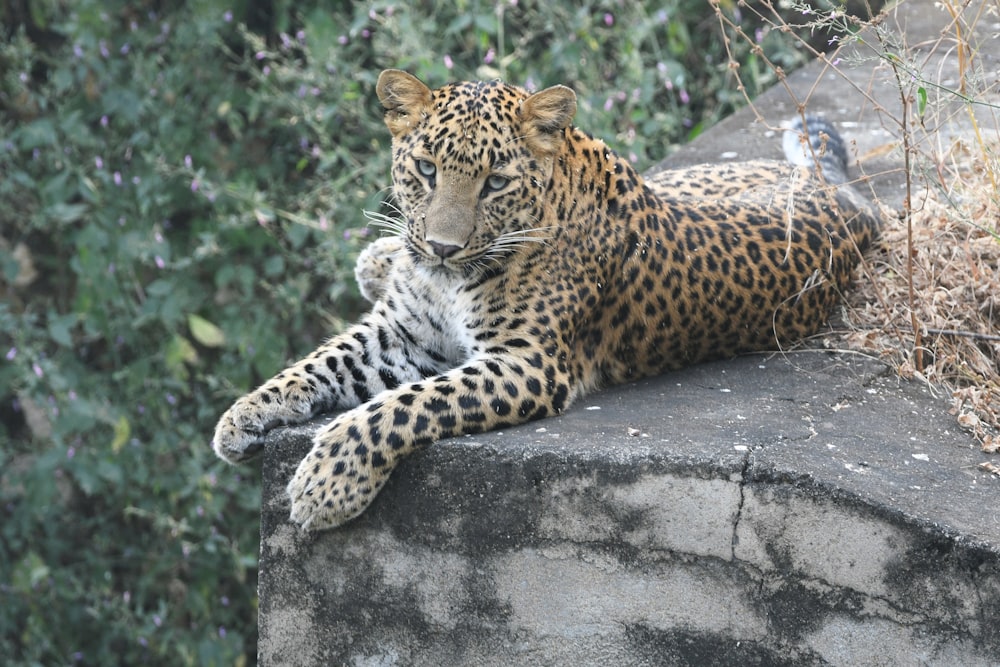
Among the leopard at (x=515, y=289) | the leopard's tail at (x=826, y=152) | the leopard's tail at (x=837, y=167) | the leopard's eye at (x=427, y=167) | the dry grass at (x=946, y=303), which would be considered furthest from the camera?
the leopard's tail at (x=826, y=152)

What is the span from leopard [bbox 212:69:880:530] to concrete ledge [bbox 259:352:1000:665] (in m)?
0.19

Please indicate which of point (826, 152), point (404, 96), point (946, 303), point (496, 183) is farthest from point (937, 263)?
point (404, 96)

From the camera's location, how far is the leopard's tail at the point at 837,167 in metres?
5.74

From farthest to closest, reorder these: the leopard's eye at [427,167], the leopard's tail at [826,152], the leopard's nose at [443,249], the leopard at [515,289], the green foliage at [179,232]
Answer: the green foliage at [179,232]
the leopard's tail at [826,152]
the leopard's eye at [427,167]
the leopard's nose at [443,249]
the leopard at [515,289]

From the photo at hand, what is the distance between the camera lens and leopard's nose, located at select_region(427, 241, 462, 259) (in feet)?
15.2

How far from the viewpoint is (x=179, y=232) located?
28.9 ft

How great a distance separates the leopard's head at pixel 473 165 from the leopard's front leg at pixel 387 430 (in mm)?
505

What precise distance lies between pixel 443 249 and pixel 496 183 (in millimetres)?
316

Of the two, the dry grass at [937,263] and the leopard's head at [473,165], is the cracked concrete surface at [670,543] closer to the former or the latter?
the dry grass at [937,263]

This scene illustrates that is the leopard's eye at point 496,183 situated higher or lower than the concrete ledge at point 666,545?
higher

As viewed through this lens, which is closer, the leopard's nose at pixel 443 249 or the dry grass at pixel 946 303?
the leopard's nose at pixel 443 249

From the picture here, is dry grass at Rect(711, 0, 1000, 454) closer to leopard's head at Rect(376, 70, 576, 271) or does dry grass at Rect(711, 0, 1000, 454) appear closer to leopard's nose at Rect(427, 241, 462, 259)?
leopard's head at Rect(376, 70, 576, 271)

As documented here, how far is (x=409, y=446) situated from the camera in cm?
431

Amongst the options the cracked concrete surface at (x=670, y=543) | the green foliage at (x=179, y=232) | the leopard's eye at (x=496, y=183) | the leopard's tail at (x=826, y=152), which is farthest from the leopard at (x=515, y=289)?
the green foliage at (x=179, y=232)
